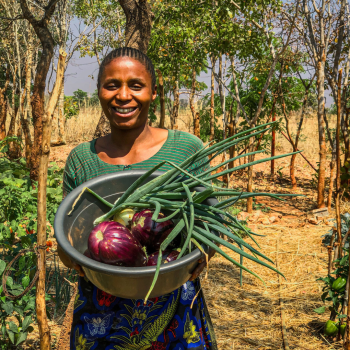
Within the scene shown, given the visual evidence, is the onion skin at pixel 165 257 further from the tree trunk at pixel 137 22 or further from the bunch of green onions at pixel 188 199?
the tree trunk at pixel 137 22

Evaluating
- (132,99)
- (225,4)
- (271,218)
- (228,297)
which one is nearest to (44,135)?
(132,99)

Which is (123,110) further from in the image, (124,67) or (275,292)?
(275,292)

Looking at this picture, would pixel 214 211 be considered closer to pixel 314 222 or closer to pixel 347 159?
pixel 314 222

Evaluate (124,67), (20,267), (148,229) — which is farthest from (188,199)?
(20,267)

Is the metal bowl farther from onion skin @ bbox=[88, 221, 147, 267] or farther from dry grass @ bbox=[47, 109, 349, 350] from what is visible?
dry grass @ bbox=[47, 109, 349, 350]

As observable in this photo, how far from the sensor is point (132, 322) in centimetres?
119

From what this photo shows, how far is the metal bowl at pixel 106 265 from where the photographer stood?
0.80 metres

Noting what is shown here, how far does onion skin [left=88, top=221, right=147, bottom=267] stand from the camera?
0.86 metres

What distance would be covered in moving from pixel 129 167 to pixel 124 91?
0.92 feet

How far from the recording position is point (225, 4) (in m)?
4.38

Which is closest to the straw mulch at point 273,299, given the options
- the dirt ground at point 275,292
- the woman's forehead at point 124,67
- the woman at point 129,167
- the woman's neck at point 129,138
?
the dirt ground at point 275,292

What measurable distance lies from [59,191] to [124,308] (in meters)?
2.21

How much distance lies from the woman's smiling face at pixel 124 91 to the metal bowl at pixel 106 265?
27 cm

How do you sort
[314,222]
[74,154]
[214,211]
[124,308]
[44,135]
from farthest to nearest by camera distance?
[314,222] < [74,154] < [44,135] < [124,308] < [214,211]
